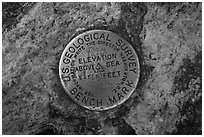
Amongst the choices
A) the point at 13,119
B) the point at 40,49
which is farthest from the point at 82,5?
the point at 13,119

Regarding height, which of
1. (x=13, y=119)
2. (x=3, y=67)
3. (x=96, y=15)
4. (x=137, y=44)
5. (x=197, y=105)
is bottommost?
(x=13, y=119)

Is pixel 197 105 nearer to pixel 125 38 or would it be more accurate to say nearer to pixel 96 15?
pixel 125 38

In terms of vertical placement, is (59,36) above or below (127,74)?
above
